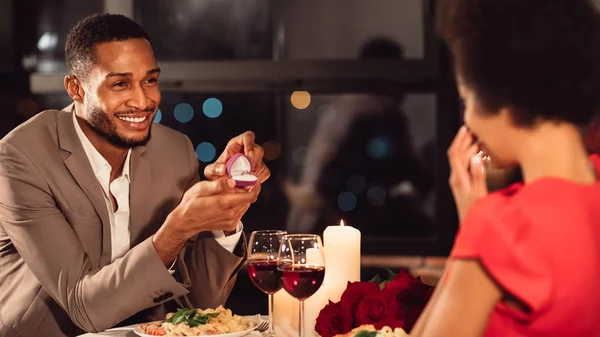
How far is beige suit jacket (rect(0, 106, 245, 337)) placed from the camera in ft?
6.52

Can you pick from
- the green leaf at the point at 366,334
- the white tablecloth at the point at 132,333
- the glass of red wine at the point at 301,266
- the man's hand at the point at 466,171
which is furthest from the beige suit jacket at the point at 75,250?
the man's hand at the point at 466,171

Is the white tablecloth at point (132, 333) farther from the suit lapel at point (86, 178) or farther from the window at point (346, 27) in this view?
the window at point (346, 27)

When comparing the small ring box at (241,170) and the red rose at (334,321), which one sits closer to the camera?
the red rose at (334,321)

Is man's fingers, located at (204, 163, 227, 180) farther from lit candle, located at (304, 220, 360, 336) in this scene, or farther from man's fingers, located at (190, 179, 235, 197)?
lit candle, located at (304, 220, 360, 336)

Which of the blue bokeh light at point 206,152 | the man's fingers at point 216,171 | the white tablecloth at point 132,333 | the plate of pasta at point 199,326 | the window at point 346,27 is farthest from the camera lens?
the blue bokeh light at point 206,152

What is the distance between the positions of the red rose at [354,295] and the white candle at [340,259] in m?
0.22

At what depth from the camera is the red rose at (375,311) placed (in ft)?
4.71

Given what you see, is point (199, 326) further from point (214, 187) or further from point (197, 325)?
point (214, 187)

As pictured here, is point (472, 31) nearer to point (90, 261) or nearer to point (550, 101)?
point (550, 101)

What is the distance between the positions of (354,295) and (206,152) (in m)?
2.07

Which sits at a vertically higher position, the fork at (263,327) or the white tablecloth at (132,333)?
the fork at (263,327)

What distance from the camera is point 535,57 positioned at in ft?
3.02


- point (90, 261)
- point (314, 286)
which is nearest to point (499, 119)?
point (314, 286)

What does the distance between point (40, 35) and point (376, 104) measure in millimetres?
1517
